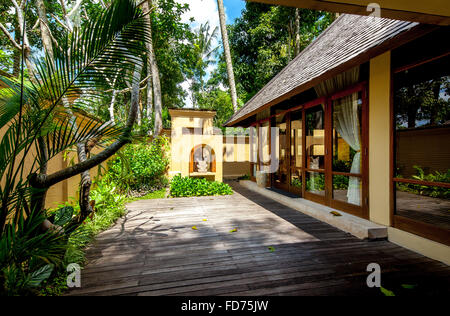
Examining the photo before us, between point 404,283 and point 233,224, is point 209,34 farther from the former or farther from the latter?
point 404,283

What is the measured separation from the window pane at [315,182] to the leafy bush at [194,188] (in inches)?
113

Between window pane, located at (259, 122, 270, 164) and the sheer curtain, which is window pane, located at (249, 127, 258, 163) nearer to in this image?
window pane, located at (259, 122, 270, 164)

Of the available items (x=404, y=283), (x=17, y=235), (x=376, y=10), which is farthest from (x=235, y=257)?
(x=376, y=10)

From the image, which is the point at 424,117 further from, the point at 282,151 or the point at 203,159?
the point at 203,159

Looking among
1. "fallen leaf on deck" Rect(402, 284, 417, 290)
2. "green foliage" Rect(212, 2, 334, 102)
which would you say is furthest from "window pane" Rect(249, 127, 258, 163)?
"green foliage" Rect(212, 2, 334, 102)

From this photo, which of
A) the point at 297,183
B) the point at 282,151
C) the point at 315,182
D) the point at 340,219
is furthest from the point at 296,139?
the point at 340,219

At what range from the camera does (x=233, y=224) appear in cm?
409

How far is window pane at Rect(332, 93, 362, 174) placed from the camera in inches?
157

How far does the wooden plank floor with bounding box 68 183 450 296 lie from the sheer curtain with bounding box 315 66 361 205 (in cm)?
93

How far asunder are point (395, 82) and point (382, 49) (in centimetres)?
91

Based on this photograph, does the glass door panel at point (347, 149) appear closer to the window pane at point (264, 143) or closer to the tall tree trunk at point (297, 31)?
the window pane at point (264, 143)

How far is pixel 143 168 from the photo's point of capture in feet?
23.8

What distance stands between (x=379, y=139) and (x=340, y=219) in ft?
5.07
